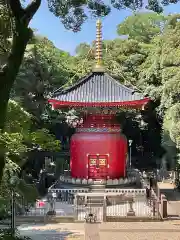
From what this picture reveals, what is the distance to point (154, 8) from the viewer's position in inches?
333

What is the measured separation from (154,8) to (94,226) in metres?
10.4

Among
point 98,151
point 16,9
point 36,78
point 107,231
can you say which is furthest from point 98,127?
point 16,9

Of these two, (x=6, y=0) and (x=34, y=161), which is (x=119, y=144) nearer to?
(x=34, y=161)

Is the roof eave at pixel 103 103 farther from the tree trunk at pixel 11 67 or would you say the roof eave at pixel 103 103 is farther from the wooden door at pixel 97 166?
the tree trunk at pixel 11 67

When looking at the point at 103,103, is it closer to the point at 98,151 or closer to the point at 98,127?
the point at 98,127

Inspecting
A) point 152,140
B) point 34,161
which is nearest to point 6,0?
point 34,161

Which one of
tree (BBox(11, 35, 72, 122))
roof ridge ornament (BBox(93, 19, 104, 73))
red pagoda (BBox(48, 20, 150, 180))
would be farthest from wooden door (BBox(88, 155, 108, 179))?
tree (BBox(11, 35, 72, 122))

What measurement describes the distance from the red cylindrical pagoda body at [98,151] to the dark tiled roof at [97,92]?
145cm

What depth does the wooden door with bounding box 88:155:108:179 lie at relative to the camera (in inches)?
948

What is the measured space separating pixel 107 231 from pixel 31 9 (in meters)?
10.8

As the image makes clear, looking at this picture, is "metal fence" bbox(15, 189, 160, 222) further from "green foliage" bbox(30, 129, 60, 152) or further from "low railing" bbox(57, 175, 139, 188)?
"green foliage" bbox(30, 129, 60, 152)

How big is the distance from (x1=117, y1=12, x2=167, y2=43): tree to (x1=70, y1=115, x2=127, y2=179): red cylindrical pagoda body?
125 ft

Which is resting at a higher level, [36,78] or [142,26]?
[142,26]

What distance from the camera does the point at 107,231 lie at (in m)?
15.9
